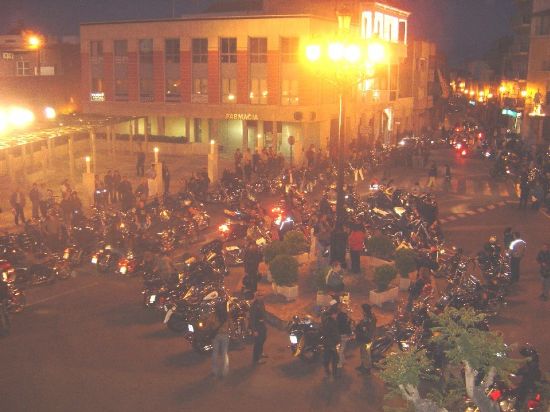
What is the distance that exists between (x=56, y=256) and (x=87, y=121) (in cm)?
1736

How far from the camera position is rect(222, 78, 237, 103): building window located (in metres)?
46.1

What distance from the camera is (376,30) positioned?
54.2m

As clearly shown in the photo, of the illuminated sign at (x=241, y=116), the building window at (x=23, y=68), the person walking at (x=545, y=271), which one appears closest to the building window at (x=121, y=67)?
the illuminated sign at (x=241, y=116)

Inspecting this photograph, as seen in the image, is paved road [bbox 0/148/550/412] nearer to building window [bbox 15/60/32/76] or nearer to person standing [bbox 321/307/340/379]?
person standing [bbox 321/307/340/379]

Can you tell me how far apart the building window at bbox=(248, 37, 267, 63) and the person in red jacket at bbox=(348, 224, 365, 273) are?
29958mm

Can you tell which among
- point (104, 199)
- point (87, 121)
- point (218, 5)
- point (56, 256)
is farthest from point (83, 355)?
point (218, 5)

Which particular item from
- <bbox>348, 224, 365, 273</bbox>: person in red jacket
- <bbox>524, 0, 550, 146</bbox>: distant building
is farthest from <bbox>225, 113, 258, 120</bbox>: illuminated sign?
<bbox>348, 224, 365, 273</bbox>: person in red jacket

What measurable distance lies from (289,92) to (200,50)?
7062 mm

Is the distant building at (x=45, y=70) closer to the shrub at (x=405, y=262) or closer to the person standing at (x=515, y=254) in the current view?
the shrub at (x=405, y=262)

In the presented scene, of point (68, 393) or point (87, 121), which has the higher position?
point (87, 121)

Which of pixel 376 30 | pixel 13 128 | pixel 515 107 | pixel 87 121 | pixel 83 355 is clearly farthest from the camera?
pixel 515 107

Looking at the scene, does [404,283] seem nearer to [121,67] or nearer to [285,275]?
[285,275]

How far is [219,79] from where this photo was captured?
46125 mm

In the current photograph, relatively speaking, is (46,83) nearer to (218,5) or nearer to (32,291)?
(218,5)
